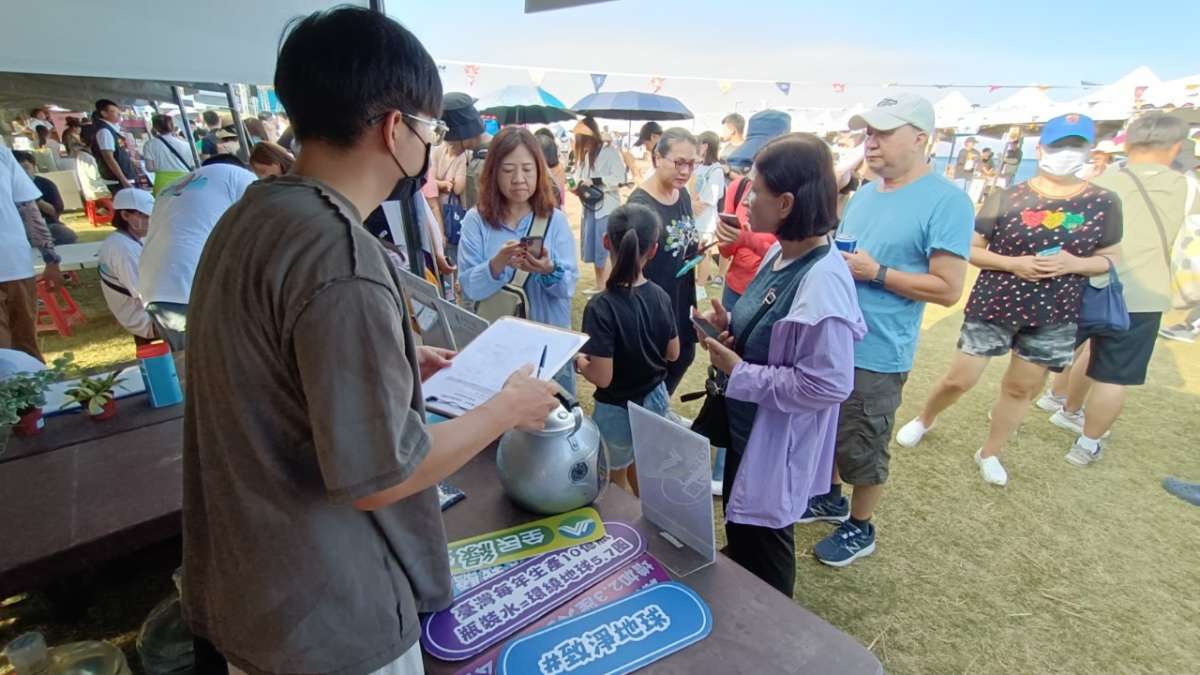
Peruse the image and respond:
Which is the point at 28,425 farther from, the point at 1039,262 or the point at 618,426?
the point at 1039,262

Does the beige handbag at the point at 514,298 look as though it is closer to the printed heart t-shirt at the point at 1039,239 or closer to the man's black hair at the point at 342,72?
the man's black hair at the point at 342,72

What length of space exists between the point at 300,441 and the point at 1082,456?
4.20 m

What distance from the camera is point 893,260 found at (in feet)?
7.06

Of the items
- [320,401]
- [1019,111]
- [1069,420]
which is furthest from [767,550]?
[1019,111]

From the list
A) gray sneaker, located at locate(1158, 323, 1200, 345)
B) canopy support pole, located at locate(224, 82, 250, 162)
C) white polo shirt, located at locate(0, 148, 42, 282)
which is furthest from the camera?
canopy support pole, located at locate(224, 82, 250, 162)

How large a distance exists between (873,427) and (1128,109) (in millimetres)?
8033

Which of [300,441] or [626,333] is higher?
[300,441]

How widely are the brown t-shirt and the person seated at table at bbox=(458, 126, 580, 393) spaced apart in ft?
5.49

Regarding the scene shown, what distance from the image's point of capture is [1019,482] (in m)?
3.06

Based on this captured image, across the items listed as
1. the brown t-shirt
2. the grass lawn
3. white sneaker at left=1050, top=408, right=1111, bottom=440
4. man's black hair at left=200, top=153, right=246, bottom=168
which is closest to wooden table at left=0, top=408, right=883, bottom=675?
the brown t-shirt

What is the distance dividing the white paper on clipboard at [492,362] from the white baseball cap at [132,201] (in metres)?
3.47

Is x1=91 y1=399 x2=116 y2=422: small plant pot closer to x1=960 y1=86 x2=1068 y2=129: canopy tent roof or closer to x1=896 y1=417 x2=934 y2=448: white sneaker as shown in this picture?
x1=896 y1=417 x2=934 y2=448: white sneaker

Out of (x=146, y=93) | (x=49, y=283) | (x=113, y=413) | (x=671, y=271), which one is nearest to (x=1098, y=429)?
(x=671, y=271)

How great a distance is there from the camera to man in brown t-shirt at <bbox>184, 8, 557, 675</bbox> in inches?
25.3
